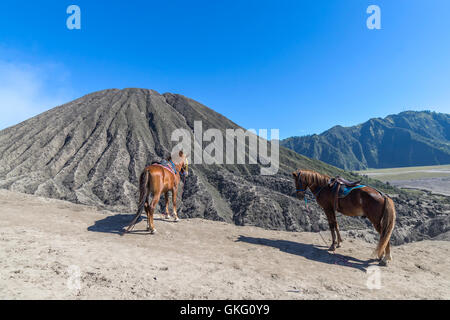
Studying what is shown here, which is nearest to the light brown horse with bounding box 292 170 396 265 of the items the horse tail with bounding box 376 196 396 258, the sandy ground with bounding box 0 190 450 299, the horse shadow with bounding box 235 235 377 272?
the horse tail with bounding box 376 196 396 258

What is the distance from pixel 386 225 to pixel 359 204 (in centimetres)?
82

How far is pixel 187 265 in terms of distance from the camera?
4945mm

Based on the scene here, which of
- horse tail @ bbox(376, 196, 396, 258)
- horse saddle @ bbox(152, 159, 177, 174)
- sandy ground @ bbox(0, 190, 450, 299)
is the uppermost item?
horse saddle @ bbox(152, 159, 177, 174)

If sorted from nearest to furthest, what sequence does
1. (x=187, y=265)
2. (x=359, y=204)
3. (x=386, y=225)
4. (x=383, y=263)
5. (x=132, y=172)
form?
(x=187, y=265)
(x=383, y=263)
(x=386, y=225)
(x=359, y=204)
(x=132, y=172)

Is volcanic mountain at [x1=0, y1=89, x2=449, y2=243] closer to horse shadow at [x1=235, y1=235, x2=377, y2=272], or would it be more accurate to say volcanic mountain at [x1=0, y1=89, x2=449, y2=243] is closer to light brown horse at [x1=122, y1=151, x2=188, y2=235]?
horse shadow at [x1=235, y1=235, x2=377, y2=272]

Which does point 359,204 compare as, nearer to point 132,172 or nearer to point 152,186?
point 152,186

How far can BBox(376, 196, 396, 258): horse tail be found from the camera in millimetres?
5684

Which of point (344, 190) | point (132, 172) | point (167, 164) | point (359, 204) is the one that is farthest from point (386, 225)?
point (132, 172)

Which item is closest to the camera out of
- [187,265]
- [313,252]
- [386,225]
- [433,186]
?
[187,265]

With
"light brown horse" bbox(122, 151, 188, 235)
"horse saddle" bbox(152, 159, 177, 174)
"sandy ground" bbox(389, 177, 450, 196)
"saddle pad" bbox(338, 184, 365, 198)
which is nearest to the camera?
"saddle pad" bbox(338, 184, 365, 198)

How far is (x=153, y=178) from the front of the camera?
7.22 metres
